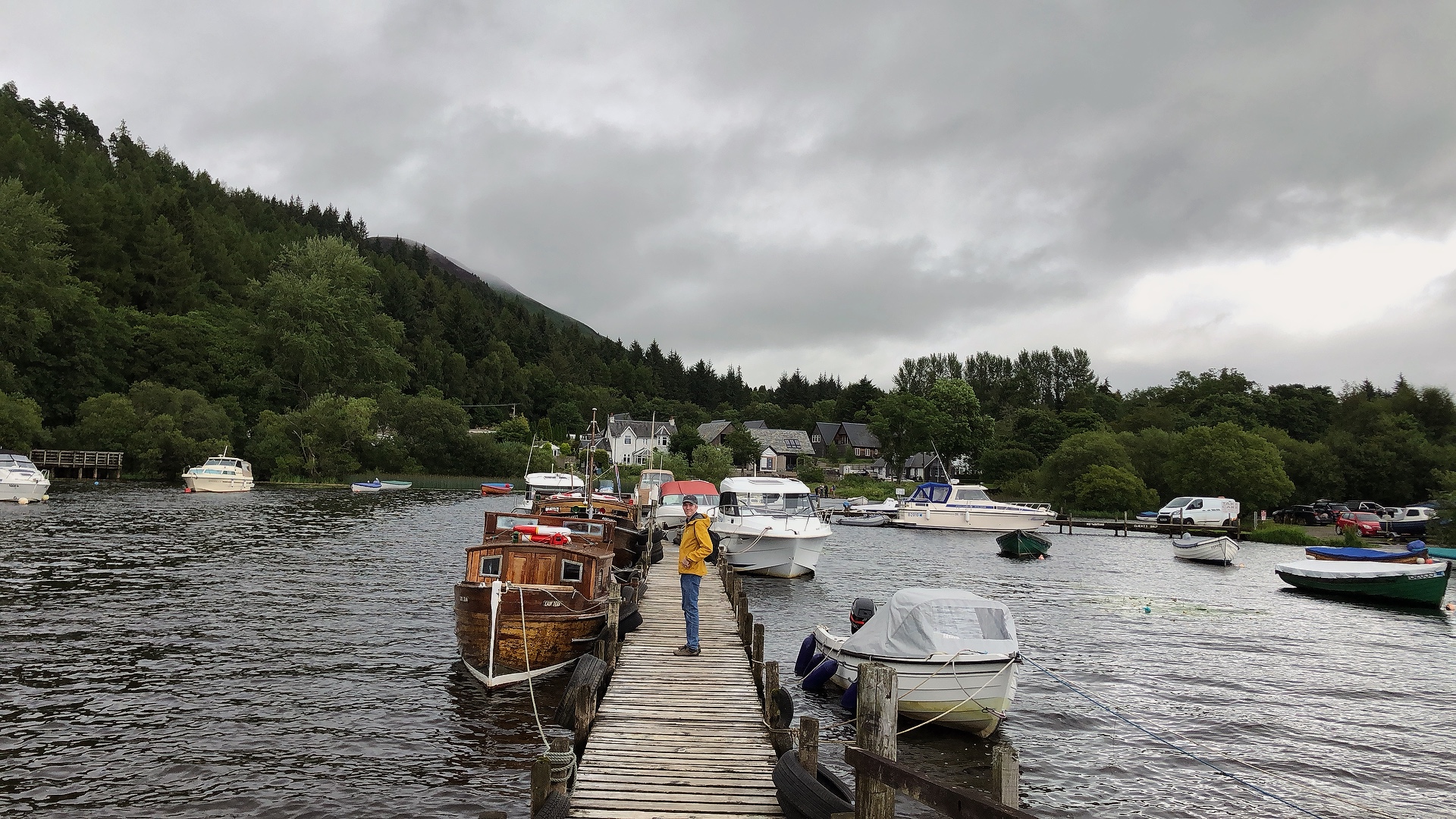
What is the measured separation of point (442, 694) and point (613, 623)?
3.55 meters

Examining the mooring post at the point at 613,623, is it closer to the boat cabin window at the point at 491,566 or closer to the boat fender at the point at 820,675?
the boat cabin window at the point at 491,566

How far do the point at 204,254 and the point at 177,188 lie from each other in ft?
55.5

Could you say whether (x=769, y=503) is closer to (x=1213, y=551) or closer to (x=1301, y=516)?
(x=1213, y=551)

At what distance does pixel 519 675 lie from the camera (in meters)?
16.3

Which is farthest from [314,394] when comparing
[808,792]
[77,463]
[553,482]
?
[808,792]

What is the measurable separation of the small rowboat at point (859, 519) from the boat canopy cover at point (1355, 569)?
121 ft

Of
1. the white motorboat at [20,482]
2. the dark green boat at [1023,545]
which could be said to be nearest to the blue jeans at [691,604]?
the dark green boat at [1023,545]

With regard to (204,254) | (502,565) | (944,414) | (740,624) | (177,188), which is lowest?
(740,624)

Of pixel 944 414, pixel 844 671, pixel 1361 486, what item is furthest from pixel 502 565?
pixel 944 414

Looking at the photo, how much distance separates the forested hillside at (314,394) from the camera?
7594 cm

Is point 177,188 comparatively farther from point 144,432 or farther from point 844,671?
point 844,671

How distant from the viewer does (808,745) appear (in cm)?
920

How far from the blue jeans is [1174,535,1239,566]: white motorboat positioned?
129ft

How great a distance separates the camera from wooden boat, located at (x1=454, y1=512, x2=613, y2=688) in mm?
16062
